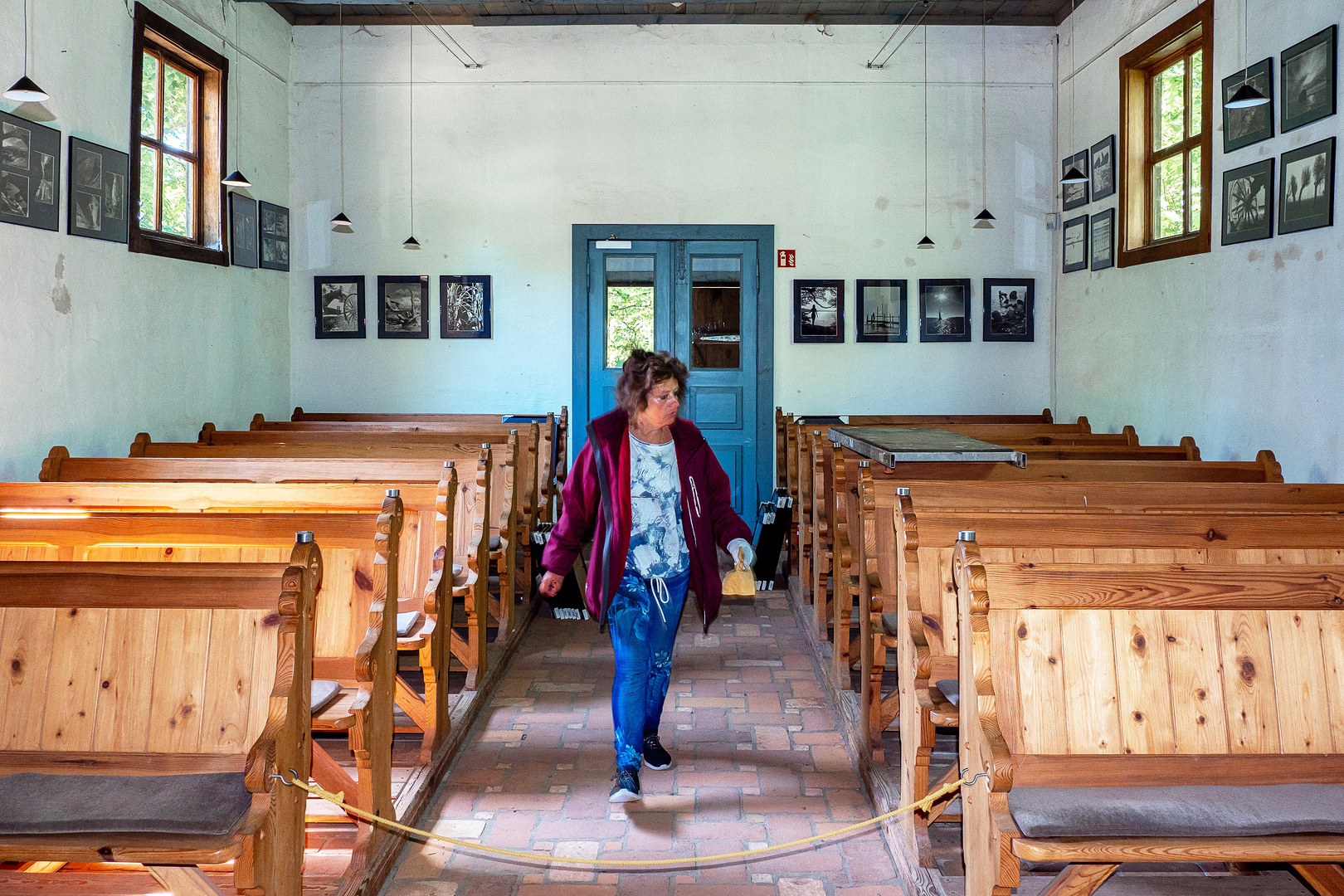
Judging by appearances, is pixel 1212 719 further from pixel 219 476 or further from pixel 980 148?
pixel 980 148

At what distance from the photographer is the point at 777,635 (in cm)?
592

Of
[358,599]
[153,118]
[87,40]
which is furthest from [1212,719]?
[153,118]

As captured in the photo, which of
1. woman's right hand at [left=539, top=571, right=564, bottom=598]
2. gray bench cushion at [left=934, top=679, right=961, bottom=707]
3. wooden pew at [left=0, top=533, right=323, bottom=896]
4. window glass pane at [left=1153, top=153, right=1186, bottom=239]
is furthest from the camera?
window glass pane at [left=1153, top=153, right=1186, bottom=239]

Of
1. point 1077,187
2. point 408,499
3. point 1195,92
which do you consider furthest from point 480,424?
point 1195,92

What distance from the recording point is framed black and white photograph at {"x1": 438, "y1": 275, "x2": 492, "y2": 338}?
348 inches

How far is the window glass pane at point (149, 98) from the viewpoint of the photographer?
6516 millimetres

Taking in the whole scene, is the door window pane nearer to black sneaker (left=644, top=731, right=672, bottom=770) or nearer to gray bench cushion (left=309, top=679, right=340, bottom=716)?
black sneaker (left=644, top=731, right=672, bottom=770)

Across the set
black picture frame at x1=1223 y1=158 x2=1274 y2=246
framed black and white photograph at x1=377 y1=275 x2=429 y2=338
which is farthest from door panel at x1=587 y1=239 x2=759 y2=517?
black picture frame at x1=1223 y1=158 x2=1274 y2=246

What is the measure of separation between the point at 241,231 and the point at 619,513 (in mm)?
5608

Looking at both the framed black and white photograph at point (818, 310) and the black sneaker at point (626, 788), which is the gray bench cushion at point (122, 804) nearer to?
the black sneaker at point (626, 788)

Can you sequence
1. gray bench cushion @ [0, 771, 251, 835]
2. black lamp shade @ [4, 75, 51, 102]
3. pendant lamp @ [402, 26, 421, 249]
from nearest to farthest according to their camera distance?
gray bench cushion @ [0, 771, 251, 835], black lamp shade @ [4, 75, 51, 102], pendant lamp @ [402, 26, 421, 249]

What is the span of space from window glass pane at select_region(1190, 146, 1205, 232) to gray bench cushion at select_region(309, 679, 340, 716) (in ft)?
19.6

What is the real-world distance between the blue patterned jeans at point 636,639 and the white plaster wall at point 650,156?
549cm

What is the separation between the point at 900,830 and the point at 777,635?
269cm
